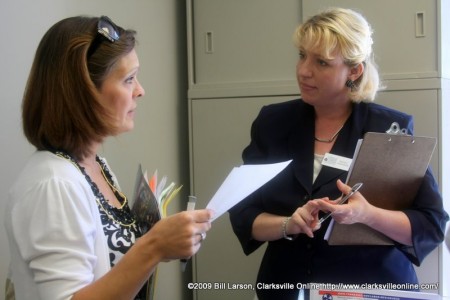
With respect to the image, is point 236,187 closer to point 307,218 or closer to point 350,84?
point 307,218

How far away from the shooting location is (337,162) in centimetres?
134

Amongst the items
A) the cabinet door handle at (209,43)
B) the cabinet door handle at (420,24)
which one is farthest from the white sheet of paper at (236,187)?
the cabinet door handle at (209,43)

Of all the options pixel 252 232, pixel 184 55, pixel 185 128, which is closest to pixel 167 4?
pixel 184 55

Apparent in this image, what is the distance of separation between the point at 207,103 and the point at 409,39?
99 cm

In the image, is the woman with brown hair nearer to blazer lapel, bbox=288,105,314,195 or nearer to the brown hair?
the brown hair

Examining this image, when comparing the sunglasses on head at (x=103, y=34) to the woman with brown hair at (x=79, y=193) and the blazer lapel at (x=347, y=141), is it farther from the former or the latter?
the blazer lapel at (x=347, y=141)

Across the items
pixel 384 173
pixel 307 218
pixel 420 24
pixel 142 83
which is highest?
pixel 420 24

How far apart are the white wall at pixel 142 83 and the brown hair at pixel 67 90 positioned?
51 cm

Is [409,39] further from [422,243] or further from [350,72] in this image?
[422,243]

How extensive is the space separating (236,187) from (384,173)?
0.50 metres

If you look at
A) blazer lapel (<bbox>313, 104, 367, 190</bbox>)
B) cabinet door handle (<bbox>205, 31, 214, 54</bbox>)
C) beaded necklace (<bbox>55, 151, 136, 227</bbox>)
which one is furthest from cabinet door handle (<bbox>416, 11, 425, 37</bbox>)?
beaded necklace (<bbox>55, 151, 136, 227</bbox>)

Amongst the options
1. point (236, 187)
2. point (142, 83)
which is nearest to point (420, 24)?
point (142, 83)

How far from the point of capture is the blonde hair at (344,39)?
137 centimetres

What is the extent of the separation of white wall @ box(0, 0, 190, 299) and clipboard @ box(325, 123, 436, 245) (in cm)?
103
